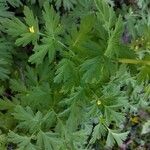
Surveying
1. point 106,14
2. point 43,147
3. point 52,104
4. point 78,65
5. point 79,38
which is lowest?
point 43,147

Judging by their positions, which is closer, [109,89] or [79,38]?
[79,38]

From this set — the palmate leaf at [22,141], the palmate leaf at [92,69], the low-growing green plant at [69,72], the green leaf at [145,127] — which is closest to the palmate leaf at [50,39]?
the low-growing green plant at [69,72]

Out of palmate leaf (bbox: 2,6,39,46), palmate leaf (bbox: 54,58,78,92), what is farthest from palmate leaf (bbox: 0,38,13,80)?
palmate leaf (bbox: 54,58,78,92)

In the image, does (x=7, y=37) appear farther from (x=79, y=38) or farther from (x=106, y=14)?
(x=106, y=14)

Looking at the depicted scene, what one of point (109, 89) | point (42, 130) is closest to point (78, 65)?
point (109, 89)

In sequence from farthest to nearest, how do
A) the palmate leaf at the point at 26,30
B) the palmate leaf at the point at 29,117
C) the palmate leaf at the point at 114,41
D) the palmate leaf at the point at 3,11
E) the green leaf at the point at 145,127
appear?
the green leaf at the point at 145,127
the palmate leaf at the point at 3,11
the palmate leaf at the point at 29,117
the palmate leaf at the point at 26,30
the palmate leaf at the point at 114,41

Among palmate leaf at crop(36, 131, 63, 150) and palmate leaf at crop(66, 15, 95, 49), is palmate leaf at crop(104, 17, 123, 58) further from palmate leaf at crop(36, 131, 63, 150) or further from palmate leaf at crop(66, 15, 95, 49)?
palmate leaf at crop(36, 131, 63, 150)

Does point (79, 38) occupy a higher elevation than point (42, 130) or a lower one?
higher

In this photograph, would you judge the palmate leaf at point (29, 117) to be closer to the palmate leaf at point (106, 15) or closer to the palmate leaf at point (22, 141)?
the palmate leaf at point (22, 141)

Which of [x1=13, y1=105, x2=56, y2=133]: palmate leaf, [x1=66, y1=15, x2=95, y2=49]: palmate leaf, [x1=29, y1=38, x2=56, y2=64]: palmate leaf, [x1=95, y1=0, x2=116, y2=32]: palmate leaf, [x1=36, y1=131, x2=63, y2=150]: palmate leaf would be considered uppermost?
[x1=95, y1=0, x2=116, y2=32]: palmate leaf
